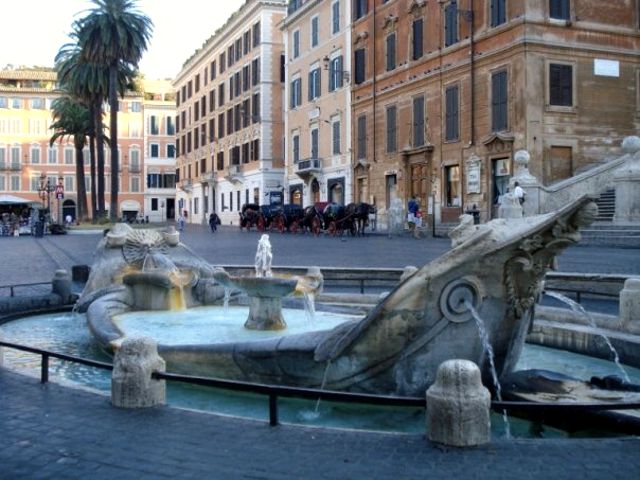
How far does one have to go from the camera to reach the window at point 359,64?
143 ft

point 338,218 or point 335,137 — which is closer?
point 338,218

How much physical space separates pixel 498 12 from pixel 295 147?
23308 millimetres

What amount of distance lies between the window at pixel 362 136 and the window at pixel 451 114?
8.43 m

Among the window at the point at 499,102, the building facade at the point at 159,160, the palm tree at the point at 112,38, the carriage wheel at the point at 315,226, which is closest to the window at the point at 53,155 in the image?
the building facade at the point at 159,160

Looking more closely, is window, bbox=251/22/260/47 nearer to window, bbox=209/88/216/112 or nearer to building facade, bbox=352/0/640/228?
window, bbox=209/88/216/112

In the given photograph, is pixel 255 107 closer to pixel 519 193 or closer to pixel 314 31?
pixel 314 31

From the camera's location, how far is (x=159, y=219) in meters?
93.0

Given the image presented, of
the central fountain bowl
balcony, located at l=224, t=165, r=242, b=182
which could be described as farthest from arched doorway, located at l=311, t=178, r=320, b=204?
the central fountain bowl

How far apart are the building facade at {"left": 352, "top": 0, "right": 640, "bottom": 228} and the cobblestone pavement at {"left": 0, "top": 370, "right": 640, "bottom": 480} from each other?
77.2 ft

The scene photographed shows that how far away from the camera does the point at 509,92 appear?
100 ft

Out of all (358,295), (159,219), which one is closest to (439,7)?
(358,295)

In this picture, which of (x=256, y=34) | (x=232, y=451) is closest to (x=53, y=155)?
(x=256, y=34)

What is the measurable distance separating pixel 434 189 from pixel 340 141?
11.6 meters

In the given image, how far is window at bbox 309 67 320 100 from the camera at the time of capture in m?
49.4
